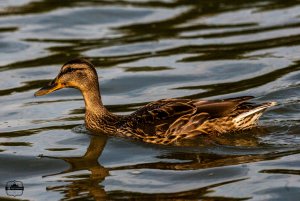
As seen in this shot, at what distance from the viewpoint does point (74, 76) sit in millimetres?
13625

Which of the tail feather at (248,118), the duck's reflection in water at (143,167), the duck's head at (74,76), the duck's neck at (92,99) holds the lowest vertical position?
the duck's reflection in water at (143,167)

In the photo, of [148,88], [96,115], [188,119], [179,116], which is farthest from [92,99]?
[148,88]

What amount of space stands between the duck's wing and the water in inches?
8.1

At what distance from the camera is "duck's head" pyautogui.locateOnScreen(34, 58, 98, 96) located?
13562 mm

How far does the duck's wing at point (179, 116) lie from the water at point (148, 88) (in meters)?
0.20

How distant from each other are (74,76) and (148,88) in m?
2.61

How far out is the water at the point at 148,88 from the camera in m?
10.9

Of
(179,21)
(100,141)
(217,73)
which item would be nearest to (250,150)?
(100,141)

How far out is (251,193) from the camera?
10.3 m

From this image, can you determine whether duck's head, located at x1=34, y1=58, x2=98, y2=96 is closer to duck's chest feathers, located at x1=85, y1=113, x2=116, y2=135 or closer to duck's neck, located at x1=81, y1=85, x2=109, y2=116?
duck's neck, located at x1=81, y1=85, x2=109, y2=116

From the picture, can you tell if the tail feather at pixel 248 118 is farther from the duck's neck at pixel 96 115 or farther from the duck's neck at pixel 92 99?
the duck's neck at pixel 92 99

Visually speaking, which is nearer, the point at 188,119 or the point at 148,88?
the point at 188,119

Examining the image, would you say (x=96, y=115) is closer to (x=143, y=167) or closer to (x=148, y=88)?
(x=143, y=167)

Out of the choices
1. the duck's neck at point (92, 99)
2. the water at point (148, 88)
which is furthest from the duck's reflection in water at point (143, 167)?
the duck's neck at point (92, 99)
